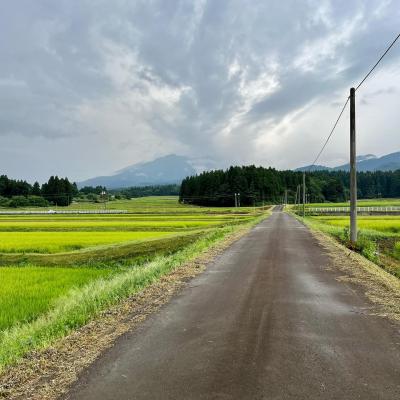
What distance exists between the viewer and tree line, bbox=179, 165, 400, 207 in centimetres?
14262

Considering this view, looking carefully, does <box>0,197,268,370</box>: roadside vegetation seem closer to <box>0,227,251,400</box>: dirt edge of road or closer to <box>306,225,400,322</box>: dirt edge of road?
<box>0,227,251,400</box>: dirt edge of road

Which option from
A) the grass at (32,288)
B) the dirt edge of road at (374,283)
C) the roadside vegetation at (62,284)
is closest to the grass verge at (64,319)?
the roadside vegetation at (62,284)

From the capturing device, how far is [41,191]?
162 meters

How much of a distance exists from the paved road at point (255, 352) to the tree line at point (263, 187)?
132 m

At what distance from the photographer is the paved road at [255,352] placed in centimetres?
443

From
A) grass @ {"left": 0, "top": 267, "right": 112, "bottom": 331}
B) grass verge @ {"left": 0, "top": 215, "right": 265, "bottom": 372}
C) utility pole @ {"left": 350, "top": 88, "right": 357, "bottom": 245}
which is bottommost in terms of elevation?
grass @ {"left": 0, "top": 267, "right": 112, "bottom": 331}

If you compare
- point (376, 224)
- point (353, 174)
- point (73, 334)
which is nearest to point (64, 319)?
point (73, 334)

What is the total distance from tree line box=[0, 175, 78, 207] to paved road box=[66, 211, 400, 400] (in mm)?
150951

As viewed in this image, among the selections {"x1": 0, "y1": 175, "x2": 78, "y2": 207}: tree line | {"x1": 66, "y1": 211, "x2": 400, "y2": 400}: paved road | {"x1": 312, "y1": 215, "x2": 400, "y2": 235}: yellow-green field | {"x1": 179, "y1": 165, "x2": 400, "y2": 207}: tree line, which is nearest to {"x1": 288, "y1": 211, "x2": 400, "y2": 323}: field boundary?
{"x1": 66, "y1": 211, "x2": 400, "y2": 400}: paved road

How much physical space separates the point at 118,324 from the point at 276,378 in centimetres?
352

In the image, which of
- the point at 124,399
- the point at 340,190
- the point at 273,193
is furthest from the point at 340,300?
the point at 340,190

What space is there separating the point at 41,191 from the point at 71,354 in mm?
170523

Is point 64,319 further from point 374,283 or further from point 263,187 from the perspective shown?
point 263,187

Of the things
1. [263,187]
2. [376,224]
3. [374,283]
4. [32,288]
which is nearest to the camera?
[374,283]
